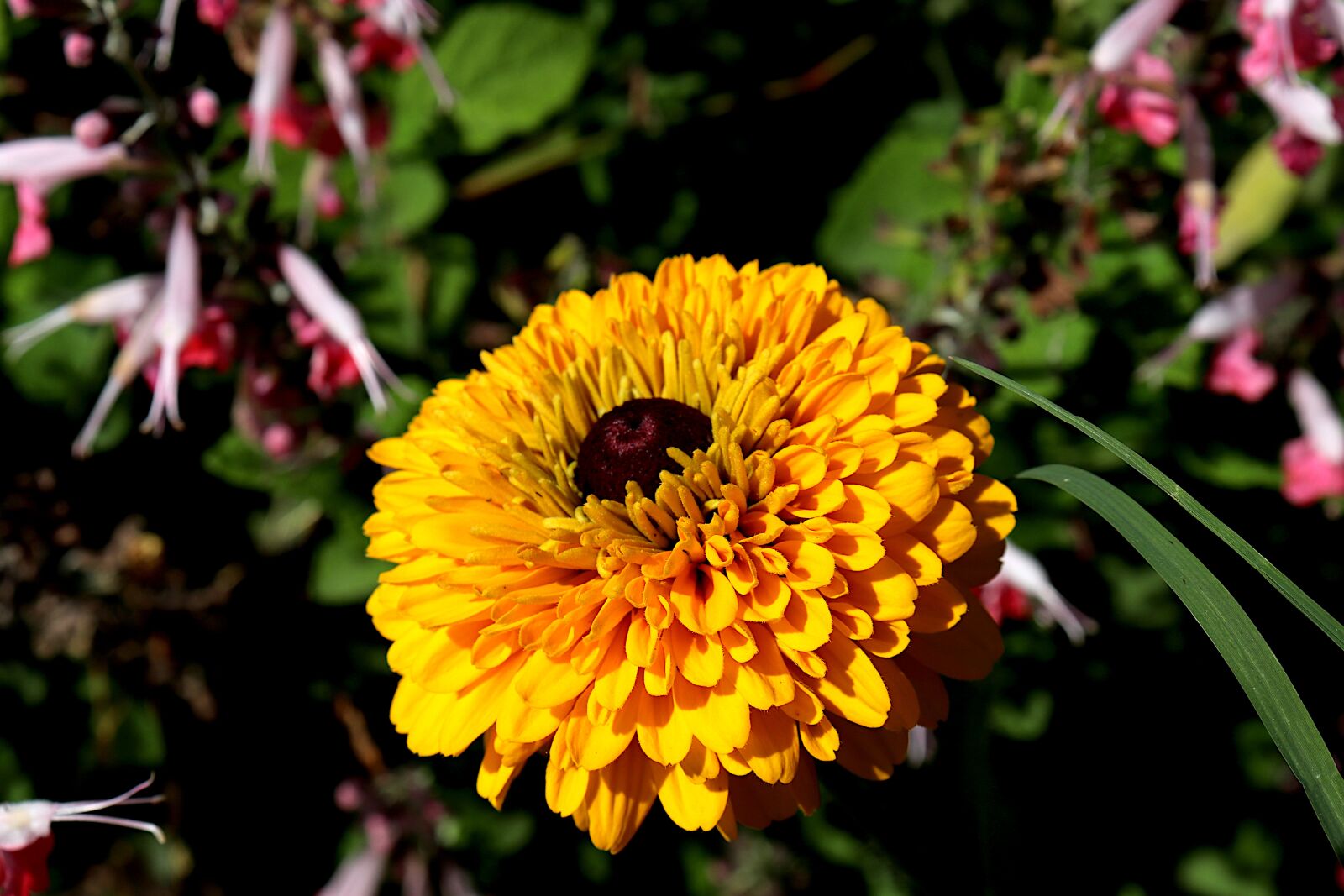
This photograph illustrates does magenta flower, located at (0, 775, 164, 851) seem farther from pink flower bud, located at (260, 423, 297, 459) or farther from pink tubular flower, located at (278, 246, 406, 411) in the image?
pink flower bud, located at (260, 423, 297, 459)

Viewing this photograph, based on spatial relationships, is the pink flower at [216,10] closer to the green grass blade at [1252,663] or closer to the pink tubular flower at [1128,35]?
the pink tubular flower at [1128,35]

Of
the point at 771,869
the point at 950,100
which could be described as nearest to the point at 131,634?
the point at 771,869

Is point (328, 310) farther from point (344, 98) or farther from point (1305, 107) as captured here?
point (1305, 107)

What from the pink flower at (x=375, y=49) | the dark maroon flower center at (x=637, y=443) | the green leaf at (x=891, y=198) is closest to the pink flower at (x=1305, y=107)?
the green leaf at (x=891, y=198)

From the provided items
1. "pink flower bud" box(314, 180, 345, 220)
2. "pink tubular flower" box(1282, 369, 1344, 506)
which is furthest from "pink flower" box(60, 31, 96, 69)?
"pink tubular flower" box(1282, 369, 1344, 506)

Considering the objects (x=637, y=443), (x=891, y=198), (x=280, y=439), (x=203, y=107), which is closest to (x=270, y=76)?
(x=203, y=107)

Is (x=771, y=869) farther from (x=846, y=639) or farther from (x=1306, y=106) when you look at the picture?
(x=1306, y=106)

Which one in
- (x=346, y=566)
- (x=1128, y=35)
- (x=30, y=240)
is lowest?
(x=346, y=566)
